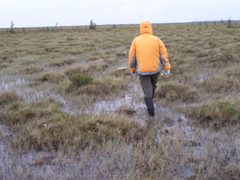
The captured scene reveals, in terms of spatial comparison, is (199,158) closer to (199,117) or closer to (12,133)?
(199,117)

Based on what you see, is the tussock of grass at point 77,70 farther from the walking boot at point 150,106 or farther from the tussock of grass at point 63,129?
the walking boot at point 150,106

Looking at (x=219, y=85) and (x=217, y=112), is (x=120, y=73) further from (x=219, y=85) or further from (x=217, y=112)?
(x=217, y=112)

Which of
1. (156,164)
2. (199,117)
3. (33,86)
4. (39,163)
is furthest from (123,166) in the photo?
(33,86)

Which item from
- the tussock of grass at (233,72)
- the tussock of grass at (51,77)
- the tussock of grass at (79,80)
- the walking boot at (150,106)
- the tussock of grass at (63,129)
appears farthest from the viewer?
the tussock of grass at (51,77)

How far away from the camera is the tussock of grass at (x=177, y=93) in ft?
19.3

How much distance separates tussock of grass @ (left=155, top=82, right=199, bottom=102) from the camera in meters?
5.88

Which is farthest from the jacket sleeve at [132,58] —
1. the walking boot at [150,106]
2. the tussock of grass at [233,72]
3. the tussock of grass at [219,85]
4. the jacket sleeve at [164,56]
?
the tussock of grass at [233,72]

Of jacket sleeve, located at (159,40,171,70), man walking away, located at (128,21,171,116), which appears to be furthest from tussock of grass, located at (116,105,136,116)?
jacket sleeve, located at (159,40,171,70)

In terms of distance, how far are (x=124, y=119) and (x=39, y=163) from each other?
68.1 inches

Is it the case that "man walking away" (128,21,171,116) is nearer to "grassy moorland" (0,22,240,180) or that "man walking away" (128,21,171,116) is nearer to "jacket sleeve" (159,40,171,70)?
"jacket sleeve" (159,40,171,70)

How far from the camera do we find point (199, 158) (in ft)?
10.8

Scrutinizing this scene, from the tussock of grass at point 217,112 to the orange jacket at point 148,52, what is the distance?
1.13 m

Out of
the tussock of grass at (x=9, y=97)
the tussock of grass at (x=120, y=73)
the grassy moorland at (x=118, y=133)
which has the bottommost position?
the grassy moorland at (x=118, y=133)

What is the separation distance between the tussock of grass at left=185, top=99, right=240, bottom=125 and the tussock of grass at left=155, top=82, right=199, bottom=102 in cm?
86
